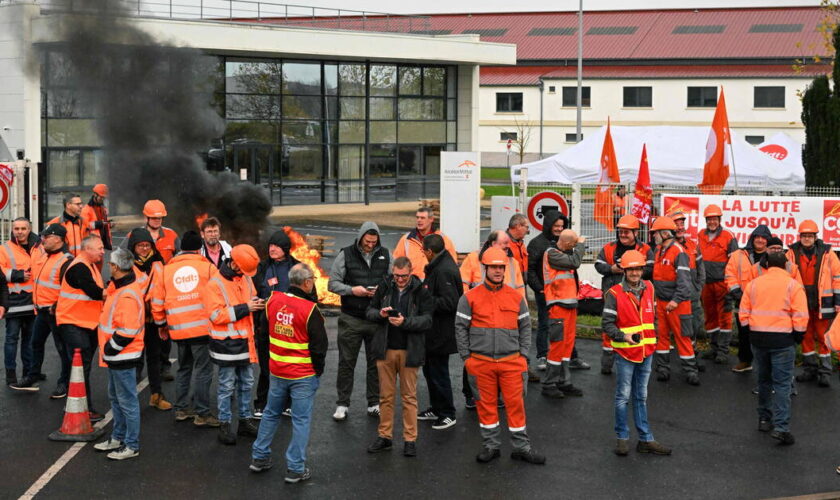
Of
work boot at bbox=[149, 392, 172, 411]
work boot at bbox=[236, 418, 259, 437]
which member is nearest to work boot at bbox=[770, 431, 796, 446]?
work boot at bbox=[236, 418, 259, 437]

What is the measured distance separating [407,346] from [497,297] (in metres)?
0.94

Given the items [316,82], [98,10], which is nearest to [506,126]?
[316,82]

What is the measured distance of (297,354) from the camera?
744 centimetres

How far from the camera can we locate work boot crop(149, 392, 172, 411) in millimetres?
9531

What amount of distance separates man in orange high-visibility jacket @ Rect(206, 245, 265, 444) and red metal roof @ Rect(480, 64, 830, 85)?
163ft

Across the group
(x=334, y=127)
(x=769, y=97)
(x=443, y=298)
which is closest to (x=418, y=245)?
(x=443, y=298)

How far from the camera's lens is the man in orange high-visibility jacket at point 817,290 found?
1064cm

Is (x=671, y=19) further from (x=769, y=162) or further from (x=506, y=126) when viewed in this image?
(x=769, y=162)

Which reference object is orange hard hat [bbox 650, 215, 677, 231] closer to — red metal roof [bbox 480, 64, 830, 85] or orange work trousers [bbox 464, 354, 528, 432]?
orange work trousers [bbox 464, 354, 528, 432]

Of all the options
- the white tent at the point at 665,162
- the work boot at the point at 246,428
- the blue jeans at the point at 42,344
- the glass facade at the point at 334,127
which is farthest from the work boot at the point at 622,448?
the glass facade at the point at 334,127

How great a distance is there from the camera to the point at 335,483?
7555 mm

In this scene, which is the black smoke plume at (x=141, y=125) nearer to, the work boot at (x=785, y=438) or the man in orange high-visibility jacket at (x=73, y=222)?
the man in orange high-visibility jacket at (x=73, y=222)

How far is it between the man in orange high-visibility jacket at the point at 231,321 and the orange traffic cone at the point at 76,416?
4.01 ft

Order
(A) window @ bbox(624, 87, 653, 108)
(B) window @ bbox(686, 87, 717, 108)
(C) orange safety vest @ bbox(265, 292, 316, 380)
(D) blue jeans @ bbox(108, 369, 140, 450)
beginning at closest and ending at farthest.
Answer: (C) orange safety vest @ bbox(265, 292, 316, 380) → (D) blue jeans @ bbox(108, 369, 140, 450) → (B) window @ bbox(686, 87, 717, 108) → (A) window @ bbox(624, 87, 653, 108)
